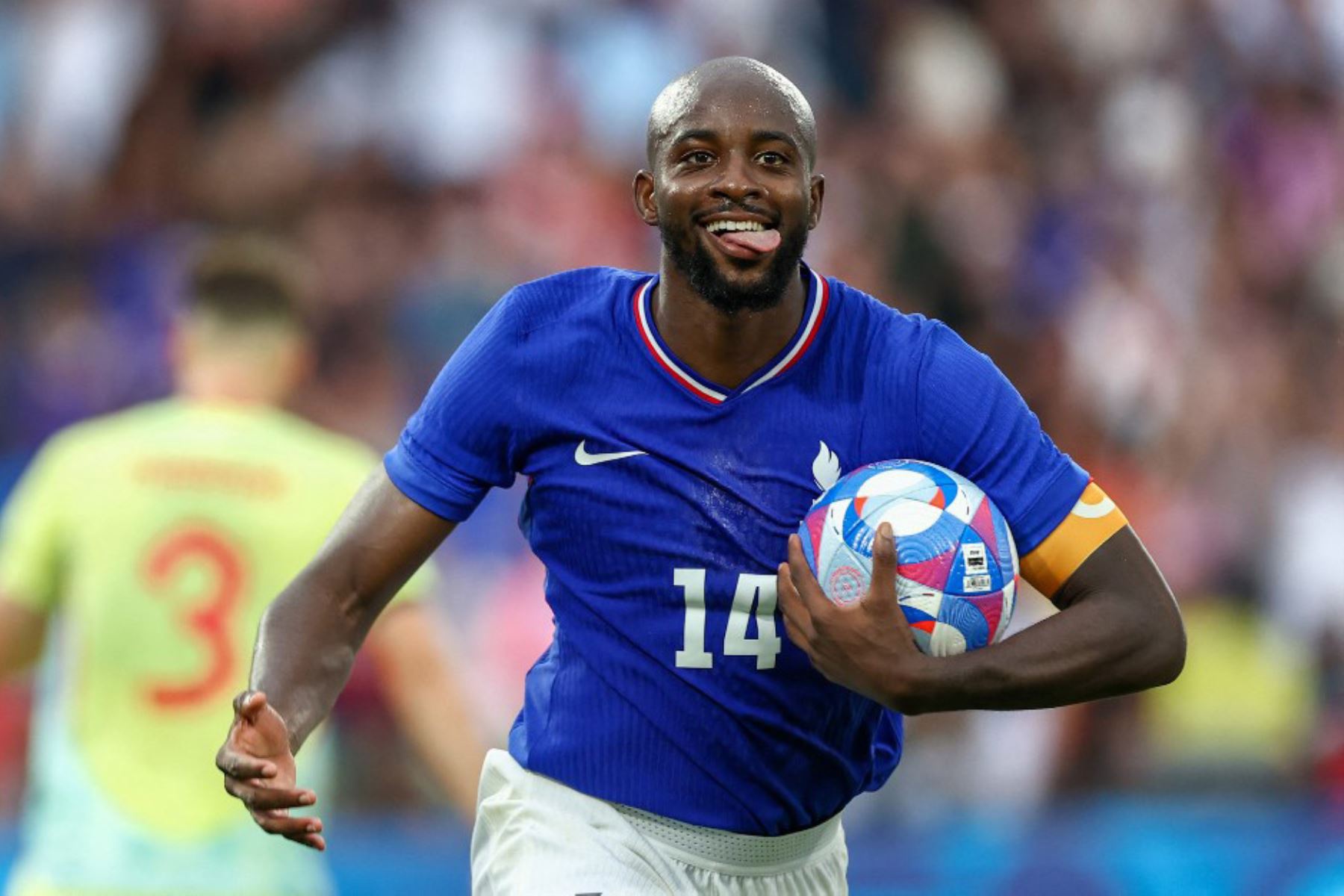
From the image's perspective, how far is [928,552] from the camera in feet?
13.4

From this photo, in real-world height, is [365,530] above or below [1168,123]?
below

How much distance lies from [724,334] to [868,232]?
7539 mm

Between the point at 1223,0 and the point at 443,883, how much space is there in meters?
8.81

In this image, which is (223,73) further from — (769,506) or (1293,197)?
(769,506)

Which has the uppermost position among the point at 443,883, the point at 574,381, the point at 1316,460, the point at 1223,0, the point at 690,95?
the point at 1223,0

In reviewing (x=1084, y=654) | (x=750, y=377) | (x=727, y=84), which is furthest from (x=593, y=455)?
(x=1084, y=654)

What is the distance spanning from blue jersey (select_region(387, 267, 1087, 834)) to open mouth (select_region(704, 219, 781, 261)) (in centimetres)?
27

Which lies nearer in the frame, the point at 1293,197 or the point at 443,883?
the point at 443,883

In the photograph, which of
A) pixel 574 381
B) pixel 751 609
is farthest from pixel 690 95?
pixel 751 609

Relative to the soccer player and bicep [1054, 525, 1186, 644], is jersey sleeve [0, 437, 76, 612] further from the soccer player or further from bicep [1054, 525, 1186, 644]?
bicep [1054, 525, 1186, 644]

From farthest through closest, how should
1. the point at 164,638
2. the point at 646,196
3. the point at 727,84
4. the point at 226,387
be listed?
1. the point at 226,387
2. the point at 164,638
3. the point at 646,196
4. the point at 727,84

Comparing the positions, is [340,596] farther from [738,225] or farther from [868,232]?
[868,232]

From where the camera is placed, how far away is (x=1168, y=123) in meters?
13.6

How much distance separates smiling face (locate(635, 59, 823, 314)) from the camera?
14.0 feet
